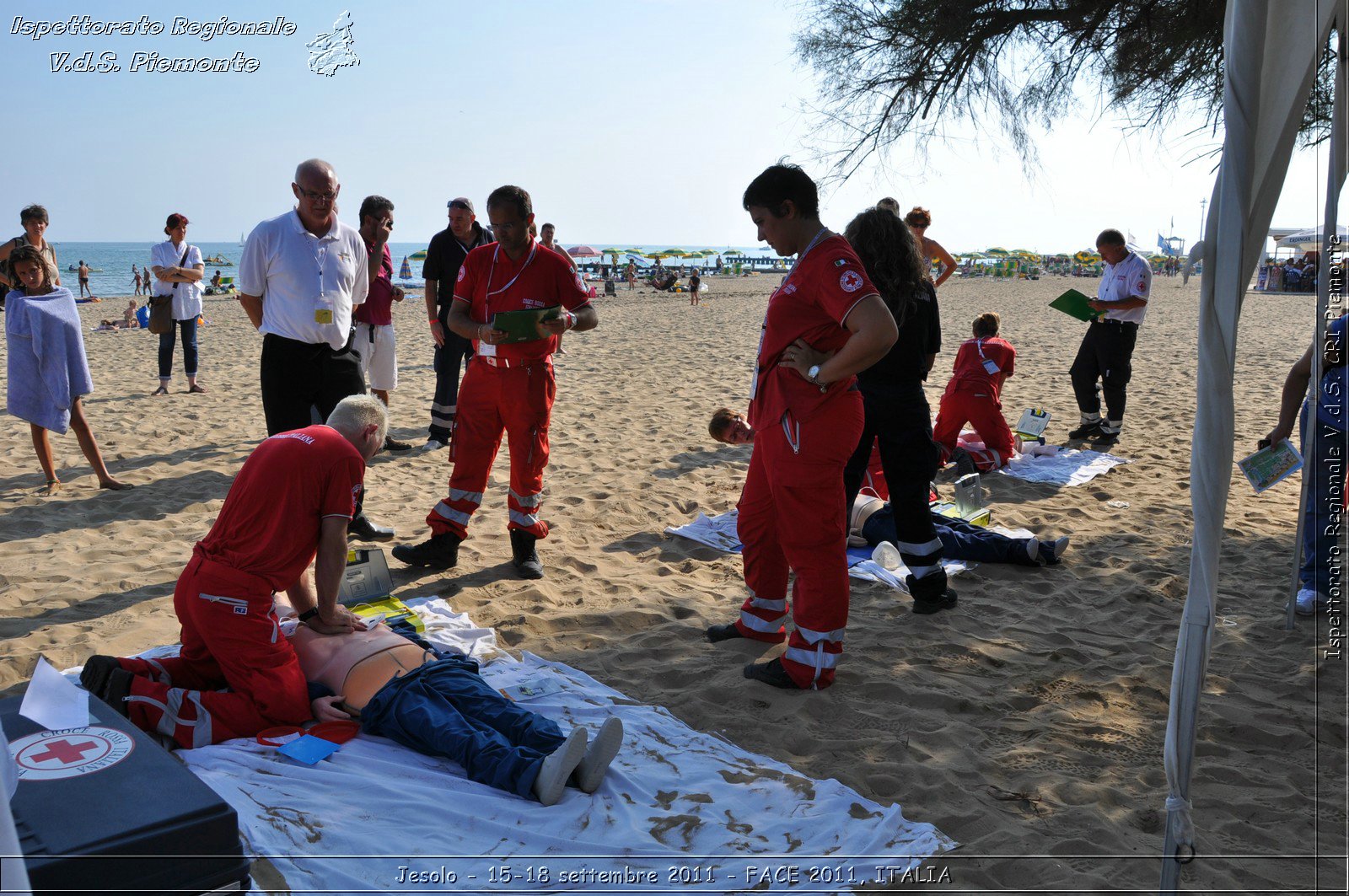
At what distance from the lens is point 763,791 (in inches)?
116

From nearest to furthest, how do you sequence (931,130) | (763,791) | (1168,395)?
1. (763,791)
2. (931,130)
3. (1168,395)

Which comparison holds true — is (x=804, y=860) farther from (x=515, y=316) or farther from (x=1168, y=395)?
(x=1168, y=395)

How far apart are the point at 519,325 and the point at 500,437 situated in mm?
633

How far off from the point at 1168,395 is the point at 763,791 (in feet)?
33.7

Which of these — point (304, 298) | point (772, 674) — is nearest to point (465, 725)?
point (772, 674)

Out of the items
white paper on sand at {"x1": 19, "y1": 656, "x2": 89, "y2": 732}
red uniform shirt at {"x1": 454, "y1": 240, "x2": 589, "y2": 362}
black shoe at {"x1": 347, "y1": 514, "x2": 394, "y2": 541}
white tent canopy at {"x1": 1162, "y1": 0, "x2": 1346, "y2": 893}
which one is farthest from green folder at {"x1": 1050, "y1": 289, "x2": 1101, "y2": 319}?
white paper on sand at {"x1": 19, "y1": 656, "x2": 89, "y2": 732}

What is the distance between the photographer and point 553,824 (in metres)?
2.70

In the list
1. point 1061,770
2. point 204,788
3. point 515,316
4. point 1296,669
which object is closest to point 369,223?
point 515,316

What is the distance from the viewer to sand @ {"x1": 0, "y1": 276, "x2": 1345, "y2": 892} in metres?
2.89

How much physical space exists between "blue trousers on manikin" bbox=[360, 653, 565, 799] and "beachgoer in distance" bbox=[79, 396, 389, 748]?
31 cm

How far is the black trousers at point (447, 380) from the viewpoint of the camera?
302 inches

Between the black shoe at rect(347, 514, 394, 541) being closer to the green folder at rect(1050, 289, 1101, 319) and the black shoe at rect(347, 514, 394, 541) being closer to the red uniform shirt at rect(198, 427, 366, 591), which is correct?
the red uniform shirt at rect(198, 427, 366, 591)

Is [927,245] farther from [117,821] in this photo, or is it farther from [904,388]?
[117,821]

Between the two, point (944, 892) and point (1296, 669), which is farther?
point (1296, 669)
